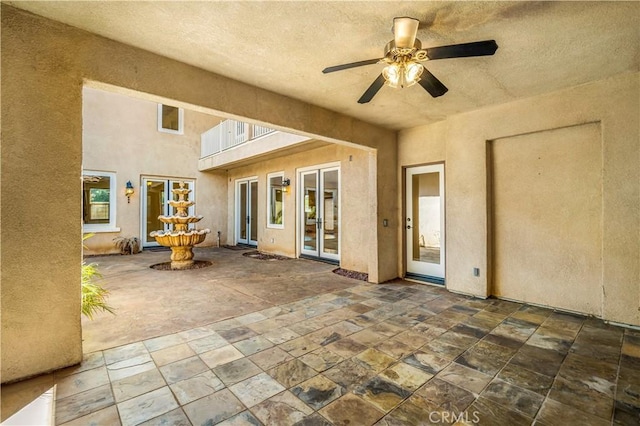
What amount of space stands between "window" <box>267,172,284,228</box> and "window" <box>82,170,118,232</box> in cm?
450

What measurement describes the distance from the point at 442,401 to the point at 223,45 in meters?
3.43

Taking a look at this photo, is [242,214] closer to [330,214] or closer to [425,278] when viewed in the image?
[330,214]

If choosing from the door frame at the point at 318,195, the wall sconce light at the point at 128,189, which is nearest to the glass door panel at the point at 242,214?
the door frame at the point at 318,195

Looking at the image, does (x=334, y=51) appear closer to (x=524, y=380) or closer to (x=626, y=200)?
(x=524, y=380)

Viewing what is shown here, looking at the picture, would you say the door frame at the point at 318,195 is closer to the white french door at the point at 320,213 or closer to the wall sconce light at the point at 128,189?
the white french door at the point at 320,213

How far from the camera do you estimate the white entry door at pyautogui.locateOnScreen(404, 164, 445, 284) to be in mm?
5133

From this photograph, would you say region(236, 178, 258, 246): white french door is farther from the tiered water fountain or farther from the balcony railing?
the tiered water fountain

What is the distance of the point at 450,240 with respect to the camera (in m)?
4.70

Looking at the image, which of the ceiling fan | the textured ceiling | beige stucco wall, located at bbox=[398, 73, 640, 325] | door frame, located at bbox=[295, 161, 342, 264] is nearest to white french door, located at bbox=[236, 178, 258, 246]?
door frame, located at bbox=[295, 161, 342, 264]

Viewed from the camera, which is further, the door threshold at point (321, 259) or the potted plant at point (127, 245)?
the potted plant at point (127, 245)

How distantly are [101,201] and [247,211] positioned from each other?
167 inches

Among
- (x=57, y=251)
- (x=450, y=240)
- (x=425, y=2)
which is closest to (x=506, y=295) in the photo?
(x=450, y=240)

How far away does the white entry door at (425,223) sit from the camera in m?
5.13

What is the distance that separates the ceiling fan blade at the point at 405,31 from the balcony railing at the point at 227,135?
552 centimetres
